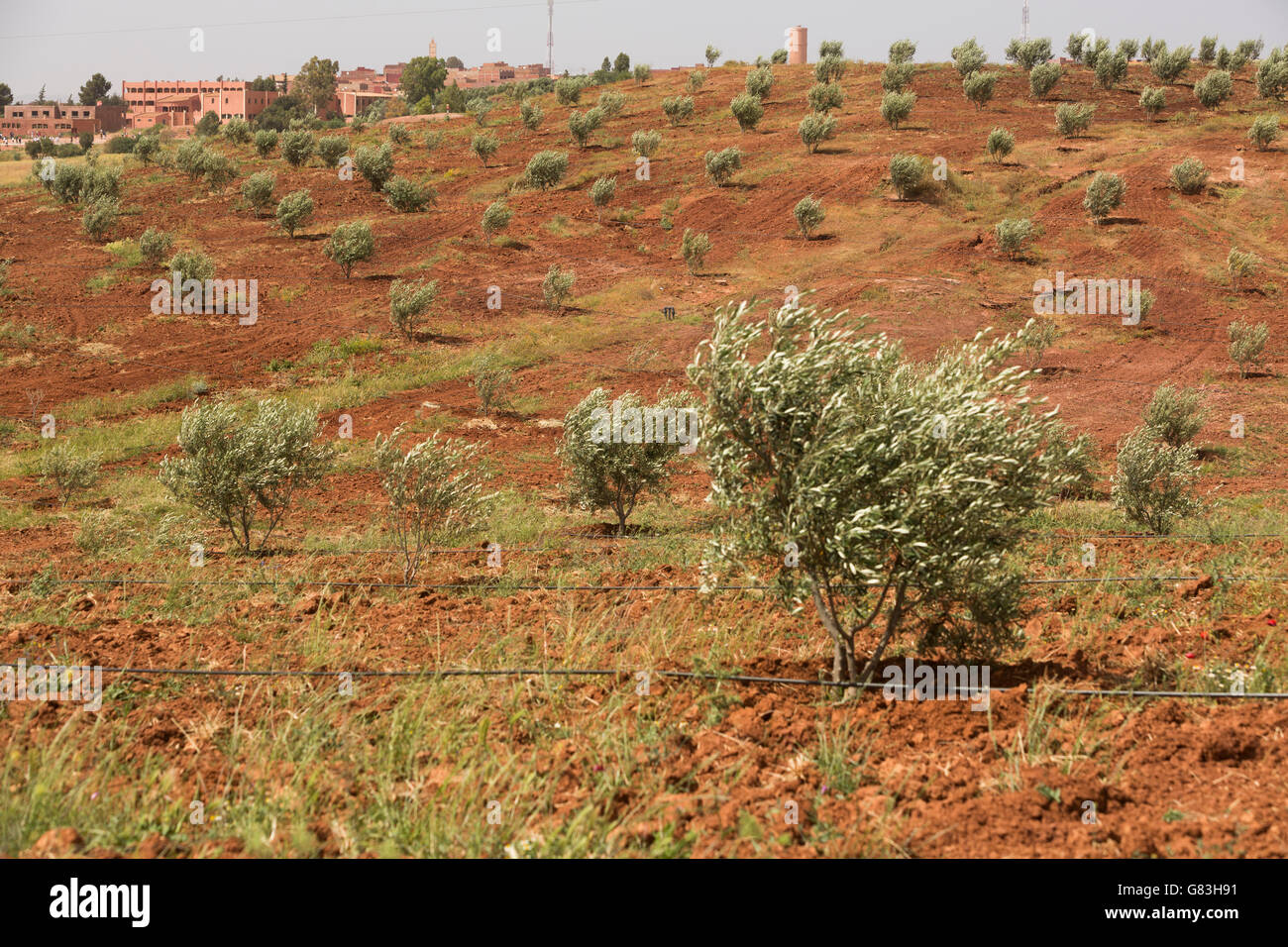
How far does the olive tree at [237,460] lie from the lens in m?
12.2


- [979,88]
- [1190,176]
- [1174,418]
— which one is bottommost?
[1174,418]

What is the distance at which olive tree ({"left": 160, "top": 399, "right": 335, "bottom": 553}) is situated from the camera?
12.2m

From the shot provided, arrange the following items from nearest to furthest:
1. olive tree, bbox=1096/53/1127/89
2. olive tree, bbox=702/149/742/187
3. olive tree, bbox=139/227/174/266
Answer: olive tree, bbox=139/227/174/266, olive tree, bbox=702/149/742/187, olive tree, bbox=1096/53/1127/89

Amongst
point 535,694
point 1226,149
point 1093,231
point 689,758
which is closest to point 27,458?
point 535,694

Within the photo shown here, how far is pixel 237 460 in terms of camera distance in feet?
40.2

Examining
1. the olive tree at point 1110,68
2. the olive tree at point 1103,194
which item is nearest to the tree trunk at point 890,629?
the olive tree at point 1103,194

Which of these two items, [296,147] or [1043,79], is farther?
[1043,79]

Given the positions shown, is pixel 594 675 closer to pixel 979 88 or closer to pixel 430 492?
pixel 430 492

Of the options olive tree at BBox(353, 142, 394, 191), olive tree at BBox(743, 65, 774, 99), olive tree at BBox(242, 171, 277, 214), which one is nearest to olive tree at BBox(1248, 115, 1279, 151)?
olive tree at BBox(743, 65, 774, 99)

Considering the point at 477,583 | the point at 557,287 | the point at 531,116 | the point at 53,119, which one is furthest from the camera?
the point at 53,119

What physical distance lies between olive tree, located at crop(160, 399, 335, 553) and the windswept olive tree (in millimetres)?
8216

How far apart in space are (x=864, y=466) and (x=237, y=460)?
9.55 metres

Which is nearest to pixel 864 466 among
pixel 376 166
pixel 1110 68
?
pixel 376 166

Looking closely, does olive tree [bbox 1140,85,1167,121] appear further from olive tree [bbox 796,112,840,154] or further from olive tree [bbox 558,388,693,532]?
olive tree [bbox 558,388,693,532]
